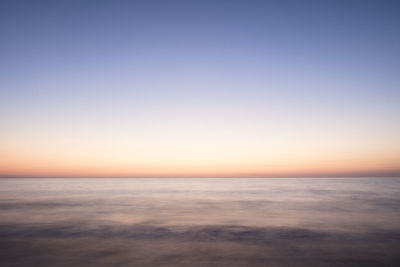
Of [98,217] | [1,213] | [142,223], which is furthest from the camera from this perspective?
[1,213]

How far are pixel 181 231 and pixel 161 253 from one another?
314cm

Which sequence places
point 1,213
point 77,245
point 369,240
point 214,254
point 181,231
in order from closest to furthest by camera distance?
point 214,254 → point 77,245 → point 369,240 → point 181,231 → point 1,213

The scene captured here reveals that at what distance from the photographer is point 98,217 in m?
15.1

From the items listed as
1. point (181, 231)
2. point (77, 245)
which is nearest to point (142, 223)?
point (181, 231)

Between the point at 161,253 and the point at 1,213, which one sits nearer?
the point at 161,253

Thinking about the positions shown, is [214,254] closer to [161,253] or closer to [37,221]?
[161,253]

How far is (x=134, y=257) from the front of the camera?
7988 millimetres

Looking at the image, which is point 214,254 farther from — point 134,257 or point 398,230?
point 398,230

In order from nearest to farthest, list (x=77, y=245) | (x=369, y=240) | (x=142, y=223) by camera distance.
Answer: (x=77, y=245), (x=369, y=240), (x=142, y=223)

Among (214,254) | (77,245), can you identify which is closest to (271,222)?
(214,254)

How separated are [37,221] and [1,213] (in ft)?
14.6

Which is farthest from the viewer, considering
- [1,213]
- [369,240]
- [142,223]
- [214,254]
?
[1,213]

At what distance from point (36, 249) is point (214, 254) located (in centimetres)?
567

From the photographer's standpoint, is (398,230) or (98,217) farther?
(98,217)
